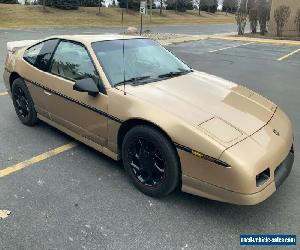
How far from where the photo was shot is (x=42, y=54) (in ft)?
15.6

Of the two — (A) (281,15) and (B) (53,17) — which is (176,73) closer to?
(A) (281,15)

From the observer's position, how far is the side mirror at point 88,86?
3.67 meters

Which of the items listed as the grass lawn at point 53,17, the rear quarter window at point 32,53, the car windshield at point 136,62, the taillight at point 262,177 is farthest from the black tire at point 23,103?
the grass lawn at point 53,17

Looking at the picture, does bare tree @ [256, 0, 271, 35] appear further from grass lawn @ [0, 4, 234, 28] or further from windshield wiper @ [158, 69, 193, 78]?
windshield wiper @ [158, 69, 193, 78]

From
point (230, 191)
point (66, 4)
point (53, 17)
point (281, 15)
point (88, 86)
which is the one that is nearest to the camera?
point (230, 191)

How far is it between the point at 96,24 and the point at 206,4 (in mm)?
34359

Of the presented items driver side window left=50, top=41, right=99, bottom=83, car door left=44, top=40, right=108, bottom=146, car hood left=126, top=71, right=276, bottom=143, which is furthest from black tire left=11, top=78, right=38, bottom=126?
car hood left=126, top=71, right=276, bottom=143

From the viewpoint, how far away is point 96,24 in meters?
31.4

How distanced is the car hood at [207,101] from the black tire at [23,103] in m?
1.99

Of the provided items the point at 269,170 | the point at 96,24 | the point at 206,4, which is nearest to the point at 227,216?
the point at 269,170

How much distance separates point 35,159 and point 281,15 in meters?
23.1

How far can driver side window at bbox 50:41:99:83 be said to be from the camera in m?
3.96

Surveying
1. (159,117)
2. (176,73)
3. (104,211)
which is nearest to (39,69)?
(176,73)

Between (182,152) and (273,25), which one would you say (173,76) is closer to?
(182,152)
